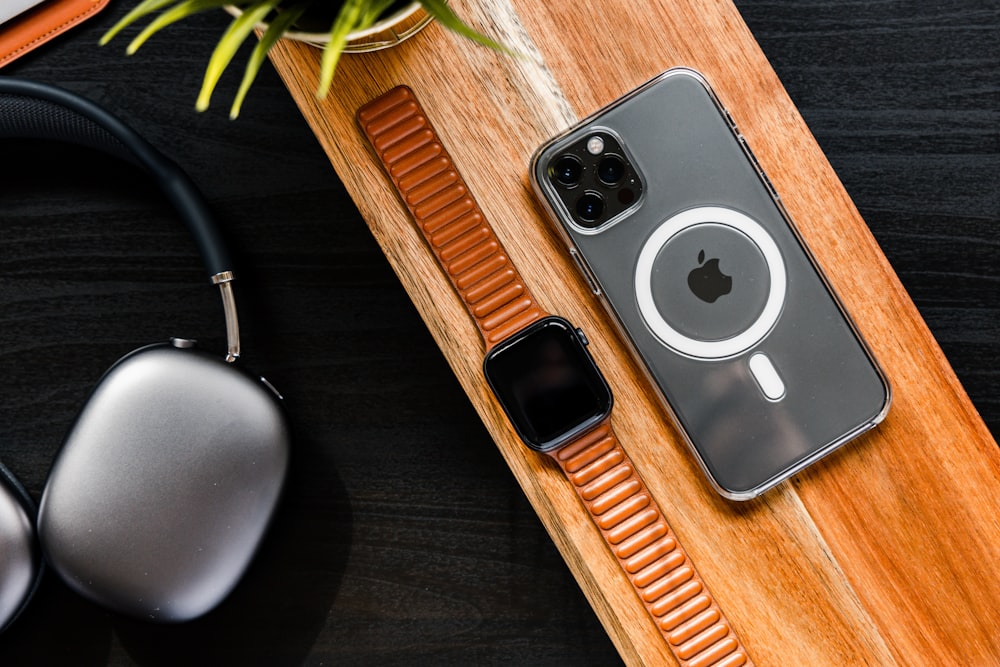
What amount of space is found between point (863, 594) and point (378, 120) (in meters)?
0.47

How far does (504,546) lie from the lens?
2.36ft

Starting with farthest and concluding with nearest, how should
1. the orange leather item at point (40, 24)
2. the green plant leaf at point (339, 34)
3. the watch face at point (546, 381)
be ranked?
the orange leather item at point (40, 24), the watch face at point (546, 381), the green plant leaf at point (339, 34)

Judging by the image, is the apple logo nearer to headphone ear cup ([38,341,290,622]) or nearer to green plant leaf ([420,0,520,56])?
green plant leaf ([420,0,520,56])

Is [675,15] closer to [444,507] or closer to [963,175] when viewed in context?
[963,175]

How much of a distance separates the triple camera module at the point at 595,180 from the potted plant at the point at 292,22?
123 mm

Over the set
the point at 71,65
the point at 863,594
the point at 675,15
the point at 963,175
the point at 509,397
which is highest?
the point at 71,65

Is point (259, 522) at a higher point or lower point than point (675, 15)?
lower

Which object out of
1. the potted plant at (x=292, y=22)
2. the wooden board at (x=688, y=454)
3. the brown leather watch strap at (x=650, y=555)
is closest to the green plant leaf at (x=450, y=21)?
the potted plant at (x=292, y=22)

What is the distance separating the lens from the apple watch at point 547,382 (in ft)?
1.69

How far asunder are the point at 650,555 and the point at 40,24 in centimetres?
72

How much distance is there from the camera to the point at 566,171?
0.52 m

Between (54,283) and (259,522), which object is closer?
(259,522)

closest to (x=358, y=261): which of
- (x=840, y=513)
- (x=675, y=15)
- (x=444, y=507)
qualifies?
(x=444, y=507)

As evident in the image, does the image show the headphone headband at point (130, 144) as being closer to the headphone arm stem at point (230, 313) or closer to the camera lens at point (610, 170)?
the headphone arm stem at point (230, 313)
